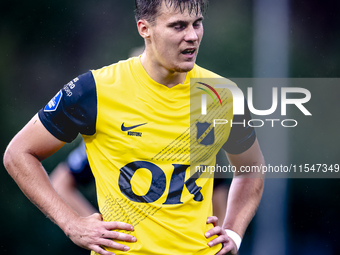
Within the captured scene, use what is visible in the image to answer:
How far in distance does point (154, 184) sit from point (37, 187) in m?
0.51

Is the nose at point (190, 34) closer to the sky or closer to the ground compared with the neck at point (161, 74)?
Answer: closer to the sky

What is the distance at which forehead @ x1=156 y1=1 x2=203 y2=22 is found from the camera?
1.60 meters

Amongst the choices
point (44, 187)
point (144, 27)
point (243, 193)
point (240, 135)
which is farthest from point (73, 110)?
point (243, 193)

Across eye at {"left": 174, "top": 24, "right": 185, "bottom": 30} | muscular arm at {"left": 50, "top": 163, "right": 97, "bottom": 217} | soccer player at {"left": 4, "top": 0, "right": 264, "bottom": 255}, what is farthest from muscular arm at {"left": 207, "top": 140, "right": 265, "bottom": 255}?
muscular arm at {"left": 50, "top": 163, "right": 97, "bottom": 217}

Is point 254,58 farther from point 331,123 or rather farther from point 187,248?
point 187,248

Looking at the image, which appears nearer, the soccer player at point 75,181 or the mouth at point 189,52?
the mouth at point 189,52

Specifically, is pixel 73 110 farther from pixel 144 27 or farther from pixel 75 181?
pixel 75 181

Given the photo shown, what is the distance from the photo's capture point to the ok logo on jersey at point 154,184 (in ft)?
5.33

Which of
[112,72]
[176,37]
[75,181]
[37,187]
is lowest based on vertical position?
[37,187]

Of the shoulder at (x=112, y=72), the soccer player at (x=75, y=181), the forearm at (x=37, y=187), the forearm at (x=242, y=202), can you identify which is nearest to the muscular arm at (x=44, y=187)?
the forearm at (x=37, y=187)

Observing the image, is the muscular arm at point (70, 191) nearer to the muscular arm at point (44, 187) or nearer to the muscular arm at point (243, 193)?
the muscular arm at point (44, 187)

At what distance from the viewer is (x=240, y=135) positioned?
193cm

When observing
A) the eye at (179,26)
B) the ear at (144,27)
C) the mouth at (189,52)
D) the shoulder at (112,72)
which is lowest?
the shoulder at (112,72)

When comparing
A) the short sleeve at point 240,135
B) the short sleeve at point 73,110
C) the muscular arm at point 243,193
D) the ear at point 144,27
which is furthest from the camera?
the muscular arm at point 243,193
